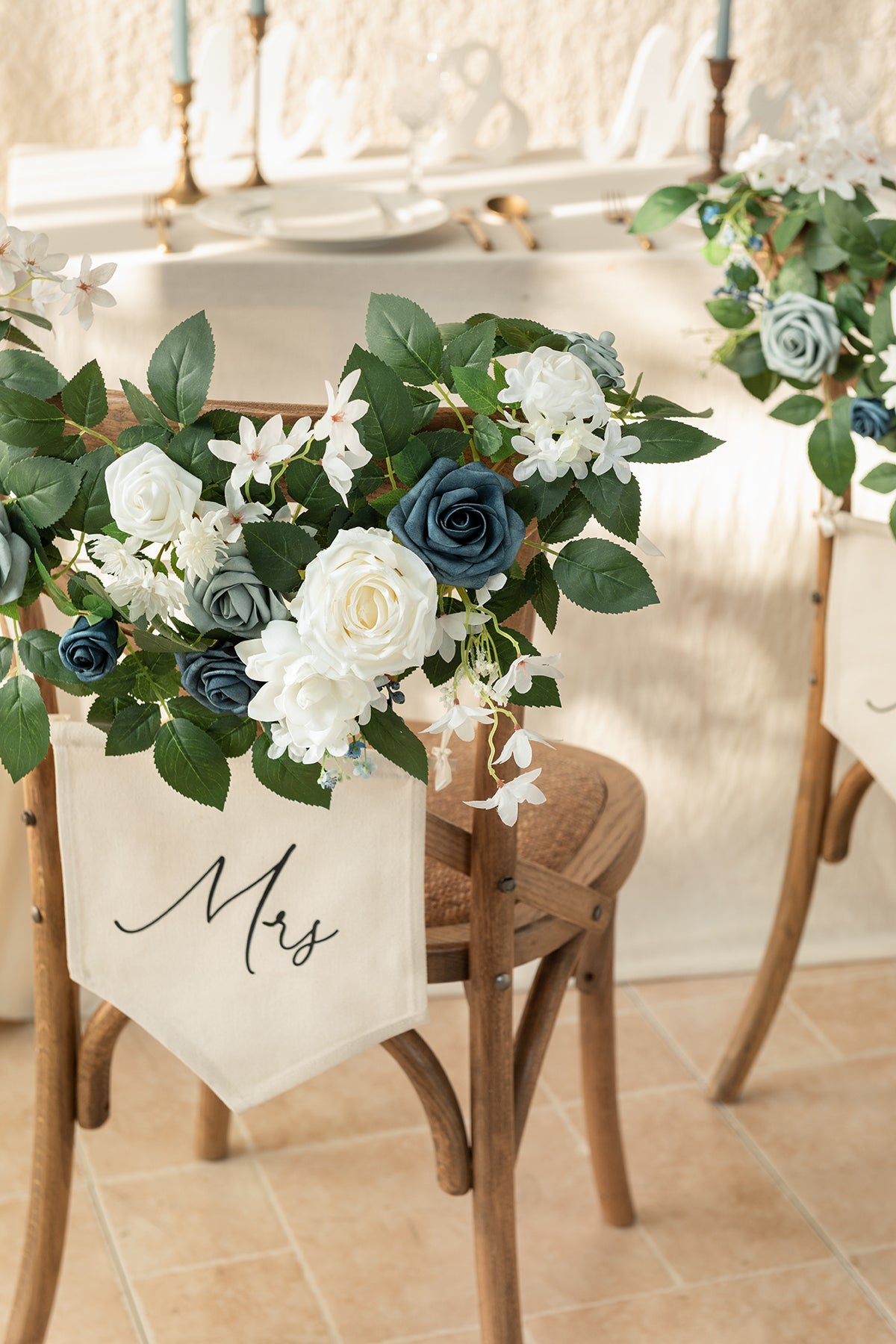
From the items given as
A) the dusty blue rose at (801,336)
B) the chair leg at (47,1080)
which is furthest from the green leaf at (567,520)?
the dusty blue rose at (801,336)

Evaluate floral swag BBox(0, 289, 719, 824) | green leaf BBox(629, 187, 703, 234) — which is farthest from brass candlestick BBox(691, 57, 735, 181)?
floral swag BBox(0, 289, 719, 824)

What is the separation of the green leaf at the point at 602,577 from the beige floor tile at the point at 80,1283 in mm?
1003

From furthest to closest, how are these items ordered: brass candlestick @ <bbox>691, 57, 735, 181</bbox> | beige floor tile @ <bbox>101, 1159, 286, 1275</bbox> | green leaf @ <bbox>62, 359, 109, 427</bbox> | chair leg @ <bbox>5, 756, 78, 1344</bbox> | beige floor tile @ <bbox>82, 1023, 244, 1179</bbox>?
brass candlestick @ <bbox>691, 57, 735, 181</bbox> → beige floor tile @ <bbox>82, 1023, 244, 1179</bbox> → beige floor tile @ <bbox>101, 1159, 286, 1275</bbox> → chair leg @ <bbox>5, 756, 78, 1344</bbox> → green leaf @ <bbox>62, 359, 109, 427</bbox>

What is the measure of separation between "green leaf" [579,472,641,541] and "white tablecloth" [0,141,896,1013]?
2.42ft

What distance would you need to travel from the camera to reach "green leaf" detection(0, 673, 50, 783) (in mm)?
938

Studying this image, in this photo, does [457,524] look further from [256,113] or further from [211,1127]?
[256,113]

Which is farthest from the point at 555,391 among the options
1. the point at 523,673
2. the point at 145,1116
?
the point at 145,1116

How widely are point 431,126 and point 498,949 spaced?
1.40 meters

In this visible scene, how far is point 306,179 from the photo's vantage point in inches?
76.1

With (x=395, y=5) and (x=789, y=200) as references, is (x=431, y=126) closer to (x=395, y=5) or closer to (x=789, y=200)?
(x=395, y=5)

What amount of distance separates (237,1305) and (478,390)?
3.49ft

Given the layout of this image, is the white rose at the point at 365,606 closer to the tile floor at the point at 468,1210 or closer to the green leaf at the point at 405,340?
the green leaf at the point at 405,340

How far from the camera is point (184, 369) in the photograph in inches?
34.8

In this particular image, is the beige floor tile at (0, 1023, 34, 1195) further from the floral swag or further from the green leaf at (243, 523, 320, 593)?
the green leaf at (243, 523, 320, 593)
